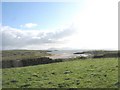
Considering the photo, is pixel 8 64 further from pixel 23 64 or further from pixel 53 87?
pixel 53 87

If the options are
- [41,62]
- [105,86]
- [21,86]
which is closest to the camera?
[105,86]

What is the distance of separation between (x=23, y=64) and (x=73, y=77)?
21.5 meters

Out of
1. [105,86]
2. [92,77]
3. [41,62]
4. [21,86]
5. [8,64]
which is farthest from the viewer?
[41,62]

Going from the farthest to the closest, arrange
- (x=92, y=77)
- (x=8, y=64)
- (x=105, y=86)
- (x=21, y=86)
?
(x=8, y=64)
(x=92, y=77)
(x=21, y=86)
(x=105, y=86)

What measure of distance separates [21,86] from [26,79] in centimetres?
334

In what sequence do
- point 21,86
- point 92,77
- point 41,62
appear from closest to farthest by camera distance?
point 21,86
point 92,77
point 41,62

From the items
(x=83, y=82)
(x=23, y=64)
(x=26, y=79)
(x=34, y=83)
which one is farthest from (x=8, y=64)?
(x=83, y=82)

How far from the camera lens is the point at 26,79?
2767 centimetres

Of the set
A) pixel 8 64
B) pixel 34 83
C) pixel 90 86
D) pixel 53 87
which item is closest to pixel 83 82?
pixel 90 86

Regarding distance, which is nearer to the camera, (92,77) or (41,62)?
(92,77)

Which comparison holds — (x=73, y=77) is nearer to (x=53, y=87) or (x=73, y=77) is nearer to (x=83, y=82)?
(x=83, y=82)

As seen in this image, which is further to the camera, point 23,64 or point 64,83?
point 23,64

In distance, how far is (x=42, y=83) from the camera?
990 inches

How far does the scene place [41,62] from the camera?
48750 millimetres
